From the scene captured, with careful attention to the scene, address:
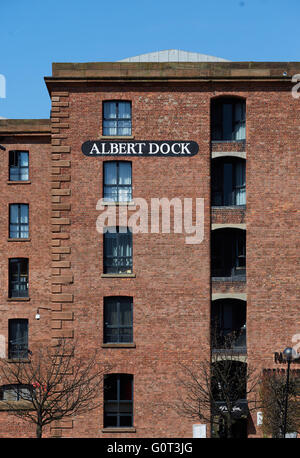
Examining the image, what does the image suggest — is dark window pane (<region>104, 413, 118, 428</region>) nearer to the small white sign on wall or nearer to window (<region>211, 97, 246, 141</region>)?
the small white sign on wall

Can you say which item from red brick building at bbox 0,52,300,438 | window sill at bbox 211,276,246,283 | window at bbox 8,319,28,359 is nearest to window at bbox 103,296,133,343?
red brick building at bbox 0,52,300,438

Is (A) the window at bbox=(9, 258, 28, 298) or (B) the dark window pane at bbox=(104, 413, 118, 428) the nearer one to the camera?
(B) the dark window pane at bbox=(104, 413, 118, 428)

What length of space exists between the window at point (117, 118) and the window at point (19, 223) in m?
9.90

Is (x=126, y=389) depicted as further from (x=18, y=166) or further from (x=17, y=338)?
(x=18, y=166)

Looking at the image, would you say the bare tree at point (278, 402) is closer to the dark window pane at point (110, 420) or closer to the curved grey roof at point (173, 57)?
the dark window pane at point (110, 420)

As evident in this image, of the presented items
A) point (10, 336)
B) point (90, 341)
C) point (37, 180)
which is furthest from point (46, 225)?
point (90, 341)

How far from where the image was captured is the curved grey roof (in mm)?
33531

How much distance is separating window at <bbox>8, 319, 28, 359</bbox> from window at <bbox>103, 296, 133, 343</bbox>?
9.08m

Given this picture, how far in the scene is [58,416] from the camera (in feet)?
75.7

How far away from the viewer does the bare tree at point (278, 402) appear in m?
23.6

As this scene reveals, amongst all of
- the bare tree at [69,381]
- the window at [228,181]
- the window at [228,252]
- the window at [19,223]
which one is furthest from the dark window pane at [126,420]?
Answer: the window at [19,223]

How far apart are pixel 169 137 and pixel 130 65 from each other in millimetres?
3949

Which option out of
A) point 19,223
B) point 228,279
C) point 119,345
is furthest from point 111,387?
point 19,223
